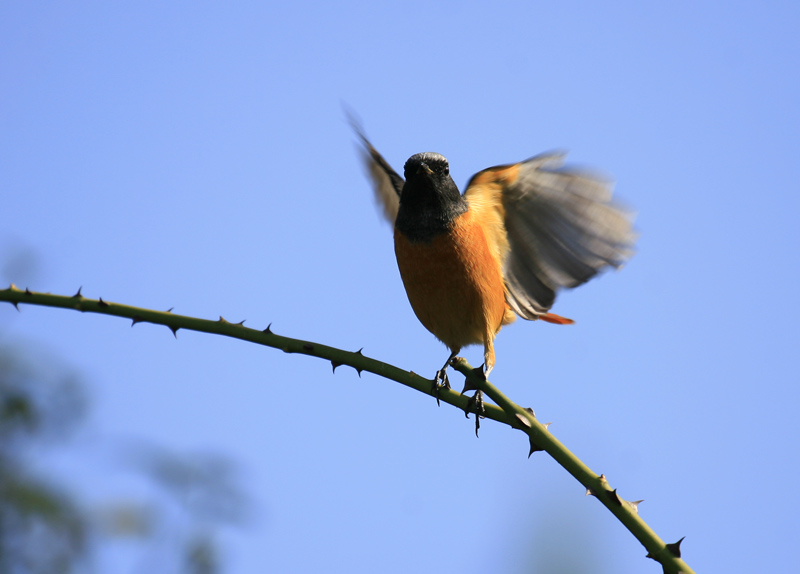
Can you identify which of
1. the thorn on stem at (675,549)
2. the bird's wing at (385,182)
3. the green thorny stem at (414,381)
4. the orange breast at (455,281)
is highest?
the bird's wing at (385,182)

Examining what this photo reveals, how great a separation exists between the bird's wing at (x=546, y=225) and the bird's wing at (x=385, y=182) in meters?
1.07

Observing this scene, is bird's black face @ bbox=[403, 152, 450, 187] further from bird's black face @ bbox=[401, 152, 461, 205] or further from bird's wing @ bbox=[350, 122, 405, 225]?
bird's wing @ bbox=[350, 122, 405, 225]

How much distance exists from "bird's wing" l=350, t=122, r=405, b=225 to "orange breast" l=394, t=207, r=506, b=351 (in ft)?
3.82

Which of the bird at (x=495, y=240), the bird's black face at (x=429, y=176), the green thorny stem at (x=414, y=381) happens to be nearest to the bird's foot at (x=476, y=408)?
the green thorny stem at (x=414, y=381)

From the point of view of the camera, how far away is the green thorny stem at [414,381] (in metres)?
2.46

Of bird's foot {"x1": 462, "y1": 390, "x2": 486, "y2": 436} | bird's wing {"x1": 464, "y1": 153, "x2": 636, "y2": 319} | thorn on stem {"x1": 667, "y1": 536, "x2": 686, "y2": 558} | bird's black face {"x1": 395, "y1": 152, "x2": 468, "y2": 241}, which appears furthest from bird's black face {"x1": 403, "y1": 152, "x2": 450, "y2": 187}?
thorn on stem {"x1": 667, "y1": 536, "x2": 686, "y2": 558}

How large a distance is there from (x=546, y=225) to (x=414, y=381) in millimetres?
2335

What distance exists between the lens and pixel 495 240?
16.9 ft

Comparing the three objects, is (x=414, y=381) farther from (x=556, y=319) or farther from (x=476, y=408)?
(x=556, y=319)

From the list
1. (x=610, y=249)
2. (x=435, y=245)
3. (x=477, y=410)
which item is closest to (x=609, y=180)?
(x=610, y=249)

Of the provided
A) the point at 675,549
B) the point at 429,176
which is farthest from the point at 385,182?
the point at 675,549

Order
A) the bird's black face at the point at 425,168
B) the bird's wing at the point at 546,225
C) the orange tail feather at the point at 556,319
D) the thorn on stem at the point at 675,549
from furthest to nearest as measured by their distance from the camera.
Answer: the orange tail feather at the point at 556,319
the bird's black face at the point at 425,168
the bird's wing at the point at 546,225
the thorn on stem at the point at 675,549

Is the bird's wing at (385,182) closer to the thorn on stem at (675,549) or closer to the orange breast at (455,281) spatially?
the orange breast at (455,281)

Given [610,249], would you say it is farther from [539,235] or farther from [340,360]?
[340,360]
